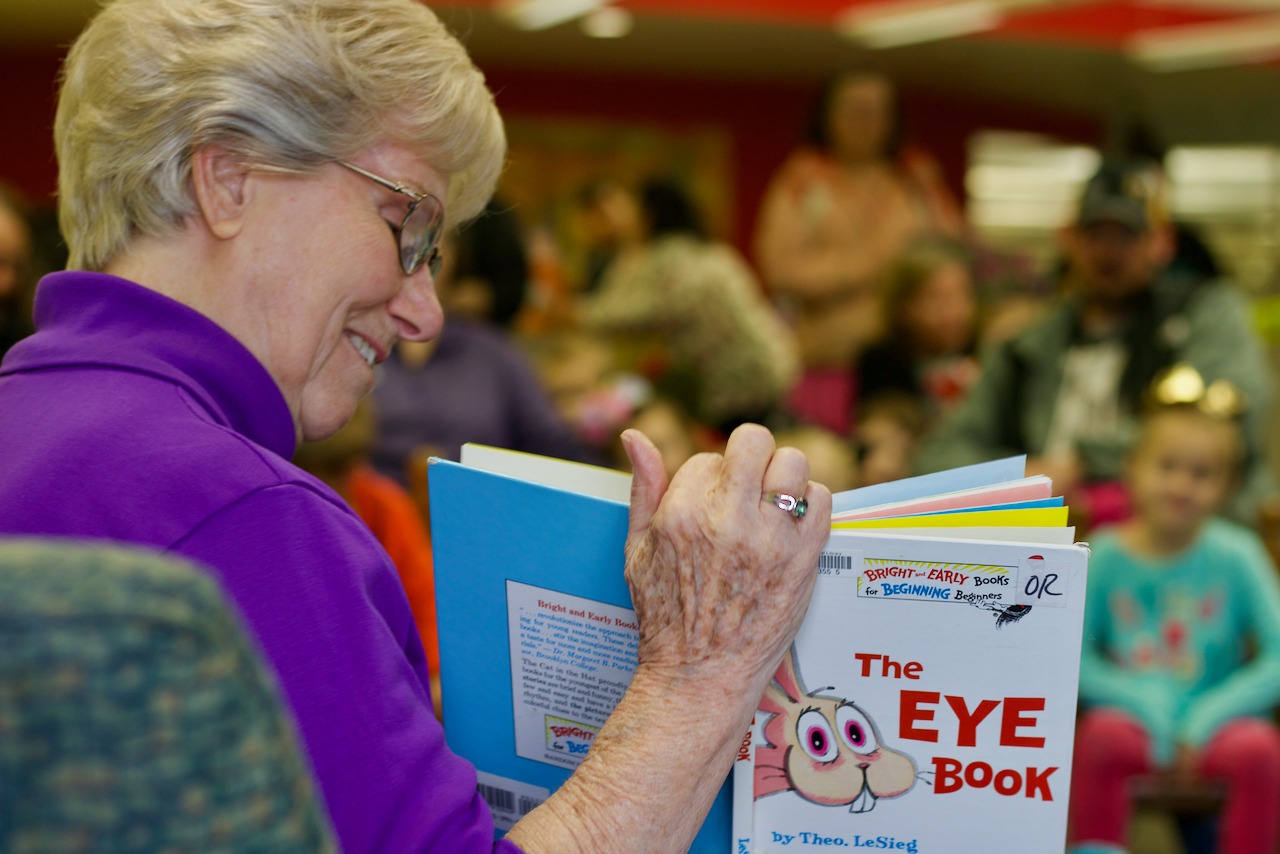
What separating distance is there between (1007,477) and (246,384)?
1.94ft

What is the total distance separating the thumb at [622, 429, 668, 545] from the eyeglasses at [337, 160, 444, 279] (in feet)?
0.88

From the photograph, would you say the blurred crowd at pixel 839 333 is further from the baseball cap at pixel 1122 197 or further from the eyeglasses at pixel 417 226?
the eyeglasses at pixel 417 226

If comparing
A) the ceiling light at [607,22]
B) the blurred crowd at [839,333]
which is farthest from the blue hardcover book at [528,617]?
the ceiling light at [607,22]

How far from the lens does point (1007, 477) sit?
1041mm

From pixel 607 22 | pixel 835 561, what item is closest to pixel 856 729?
pixel 835 561

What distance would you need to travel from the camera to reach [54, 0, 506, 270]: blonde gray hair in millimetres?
990

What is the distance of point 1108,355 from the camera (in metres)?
3.30

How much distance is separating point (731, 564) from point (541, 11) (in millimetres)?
7315

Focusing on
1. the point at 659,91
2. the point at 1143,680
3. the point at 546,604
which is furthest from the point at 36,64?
the point at 546,604

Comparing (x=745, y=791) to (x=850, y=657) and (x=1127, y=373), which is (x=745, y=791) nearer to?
(x=850, y=657)

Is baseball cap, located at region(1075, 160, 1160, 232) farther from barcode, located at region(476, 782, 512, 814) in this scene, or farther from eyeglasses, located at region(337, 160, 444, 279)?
barcode, located at region(476, 782, 512, 814)

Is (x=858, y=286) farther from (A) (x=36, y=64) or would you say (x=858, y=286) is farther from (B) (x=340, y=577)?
(A) (x=36, y=64)

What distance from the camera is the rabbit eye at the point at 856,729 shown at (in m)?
1.00

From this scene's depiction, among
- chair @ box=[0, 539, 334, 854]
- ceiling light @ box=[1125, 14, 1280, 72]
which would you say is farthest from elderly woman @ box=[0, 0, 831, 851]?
ceiling light @ box=[1125, 14, 1280, 72]
